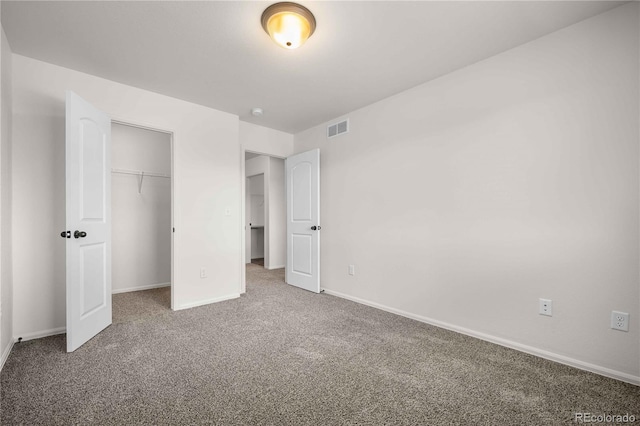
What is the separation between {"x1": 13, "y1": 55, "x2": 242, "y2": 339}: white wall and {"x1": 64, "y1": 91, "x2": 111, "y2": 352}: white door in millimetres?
325

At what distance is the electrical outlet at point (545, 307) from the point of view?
2.14 m

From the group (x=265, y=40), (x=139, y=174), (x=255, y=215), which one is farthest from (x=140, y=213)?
(x=265, y=40)

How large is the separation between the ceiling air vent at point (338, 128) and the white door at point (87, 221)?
2.57 metres

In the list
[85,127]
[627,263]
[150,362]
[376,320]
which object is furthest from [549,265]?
[85,127]

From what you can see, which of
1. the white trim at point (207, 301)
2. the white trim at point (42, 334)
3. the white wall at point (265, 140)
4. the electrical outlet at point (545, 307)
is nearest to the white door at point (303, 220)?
the white wall at point (265, 140)

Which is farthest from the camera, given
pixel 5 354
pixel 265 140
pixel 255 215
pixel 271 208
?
pixel 255 215

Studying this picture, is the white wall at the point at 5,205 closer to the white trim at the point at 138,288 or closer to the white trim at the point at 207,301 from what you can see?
the white trim at the point at 207,301

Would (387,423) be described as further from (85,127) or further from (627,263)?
(85,127)

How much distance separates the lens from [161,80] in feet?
9.46

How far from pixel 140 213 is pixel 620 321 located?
209 inches

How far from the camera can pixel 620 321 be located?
1.87 m

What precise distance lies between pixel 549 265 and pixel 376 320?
1580 mm
